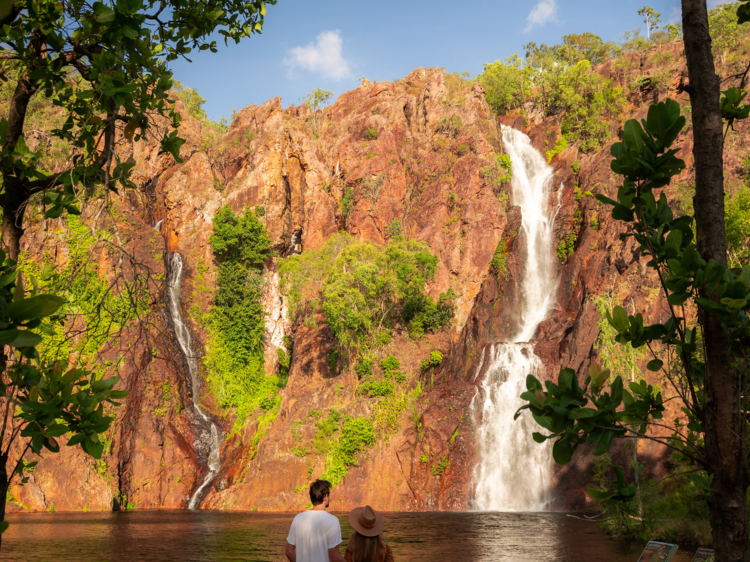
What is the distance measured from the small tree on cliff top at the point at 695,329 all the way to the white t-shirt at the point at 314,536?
8.40ft

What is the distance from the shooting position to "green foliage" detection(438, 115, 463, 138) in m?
50.4

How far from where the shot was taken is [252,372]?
4391 cm

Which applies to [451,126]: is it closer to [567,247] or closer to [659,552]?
[567,247]

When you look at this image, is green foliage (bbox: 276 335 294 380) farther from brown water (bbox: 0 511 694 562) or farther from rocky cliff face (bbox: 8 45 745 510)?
brown water (bbox: 0 511 694 562)

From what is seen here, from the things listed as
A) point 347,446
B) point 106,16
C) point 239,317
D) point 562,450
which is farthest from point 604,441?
point 239,317

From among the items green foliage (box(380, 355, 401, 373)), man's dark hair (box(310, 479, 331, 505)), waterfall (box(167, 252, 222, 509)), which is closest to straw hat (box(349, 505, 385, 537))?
man's dark hair (box(310, 479, 331, 505))

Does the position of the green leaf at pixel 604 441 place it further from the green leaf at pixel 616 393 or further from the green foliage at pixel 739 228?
the green foliage at pixel 739 228

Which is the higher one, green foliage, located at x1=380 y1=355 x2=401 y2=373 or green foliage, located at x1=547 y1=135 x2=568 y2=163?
green foliage, located at x1=547 y1=135 x2=568 y2=163

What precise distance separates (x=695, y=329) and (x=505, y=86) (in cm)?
6288

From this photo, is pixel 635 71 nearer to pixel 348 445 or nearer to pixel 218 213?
pixel 218 213

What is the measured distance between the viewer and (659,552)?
19.5ft

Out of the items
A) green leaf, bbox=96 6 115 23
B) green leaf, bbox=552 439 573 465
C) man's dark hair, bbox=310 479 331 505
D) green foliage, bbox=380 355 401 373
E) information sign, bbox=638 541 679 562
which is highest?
green leaf, bbox=96 6 115 23

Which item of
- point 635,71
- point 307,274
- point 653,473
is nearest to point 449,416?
point 653,473

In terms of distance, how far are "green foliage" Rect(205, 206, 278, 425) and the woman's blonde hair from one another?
3714 centimetres
